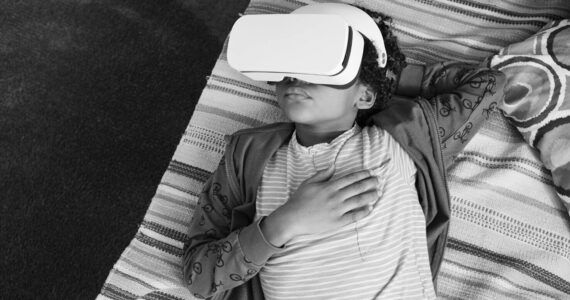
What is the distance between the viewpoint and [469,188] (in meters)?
1.04

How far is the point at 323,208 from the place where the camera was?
0.85m

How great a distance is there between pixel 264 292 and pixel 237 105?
0.41 metres

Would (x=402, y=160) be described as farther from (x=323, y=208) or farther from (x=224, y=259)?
(x=224, y=259)

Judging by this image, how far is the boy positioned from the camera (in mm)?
864

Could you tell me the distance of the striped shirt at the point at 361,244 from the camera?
866 millimetres

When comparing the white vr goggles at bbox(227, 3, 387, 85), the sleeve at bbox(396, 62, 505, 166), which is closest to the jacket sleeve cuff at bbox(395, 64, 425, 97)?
the sleeve at bbox(396, 62, 505, 166)

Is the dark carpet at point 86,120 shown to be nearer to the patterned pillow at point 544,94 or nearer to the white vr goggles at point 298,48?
the white vr goggles at point 298,48

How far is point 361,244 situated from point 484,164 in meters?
0.36

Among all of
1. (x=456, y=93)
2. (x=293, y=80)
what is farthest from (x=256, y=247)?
(x=456, y=93)

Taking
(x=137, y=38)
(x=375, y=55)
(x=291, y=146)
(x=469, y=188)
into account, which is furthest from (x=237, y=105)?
(x=137, y=38)

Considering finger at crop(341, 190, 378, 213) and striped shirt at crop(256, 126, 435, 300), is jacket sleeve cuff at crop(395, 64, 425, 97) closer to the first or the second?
striped shirt at crop(256, 126, 435, 300)

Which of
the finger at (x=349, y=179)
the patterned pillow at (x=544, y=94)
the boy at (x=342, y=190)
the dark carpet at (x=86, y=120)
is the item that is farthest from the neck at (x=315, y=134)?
the dark carpet at (x=86, y=120)

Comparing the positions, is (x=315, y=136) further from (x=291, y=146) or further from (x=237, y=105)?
(x=237, y=105)

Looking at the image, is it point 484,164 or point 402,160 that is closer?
point 402,160
